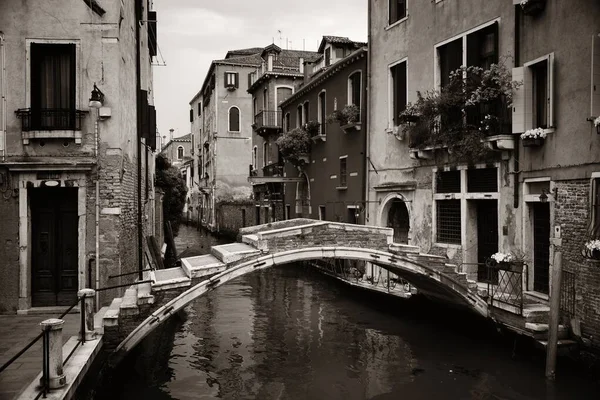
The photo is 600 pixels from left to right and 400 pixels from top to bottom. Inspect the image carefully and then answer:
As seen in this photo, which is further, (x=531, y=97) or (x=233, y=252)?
(x=531, y=97)

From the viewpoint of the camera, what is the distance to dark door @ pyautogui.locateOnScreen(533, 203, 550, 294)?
8344 millimetres

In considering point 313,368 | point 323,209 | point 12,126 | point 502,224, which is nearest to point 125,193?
point 12,126

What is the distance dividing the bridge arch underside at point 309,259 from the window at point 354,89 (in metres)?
5.75

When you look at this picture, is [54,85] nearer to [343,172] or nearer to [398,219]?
[398,219]

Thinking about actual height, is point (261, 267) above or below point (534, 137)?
below

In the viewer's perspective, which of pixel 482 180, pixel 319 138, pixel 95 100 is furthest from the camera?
pixel 319 138

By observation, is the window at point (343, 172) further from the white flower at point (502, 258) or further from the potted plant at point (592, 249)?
the potted plant at point (592, 249)

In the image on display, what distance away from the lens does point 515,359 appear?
26.1 feet

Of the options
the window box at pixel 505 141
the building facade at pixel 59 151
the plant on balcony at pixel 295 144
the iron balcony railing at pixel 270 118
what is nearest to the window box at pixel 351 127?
the plant on balcony at pixel 295 144

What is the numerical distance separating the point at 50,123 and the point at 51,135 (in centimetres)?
29

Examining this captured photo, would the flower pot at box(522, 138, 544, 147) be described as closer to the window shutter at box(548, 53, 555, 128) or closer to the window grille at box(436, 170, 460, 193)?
the window shutter at box(548, 53, 555, 128)

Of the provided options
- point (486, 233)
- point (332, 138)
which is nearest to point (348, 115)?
point (332, 138)

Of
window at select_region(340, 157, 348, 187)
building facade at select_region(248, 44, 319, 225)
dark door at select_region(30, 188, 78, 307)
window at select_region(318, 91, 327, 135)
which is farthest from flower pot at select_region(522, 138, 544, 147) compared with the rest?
building facade at select_region(248, 44, 319, 225)

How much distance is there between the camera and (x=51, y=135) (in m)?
8.10
